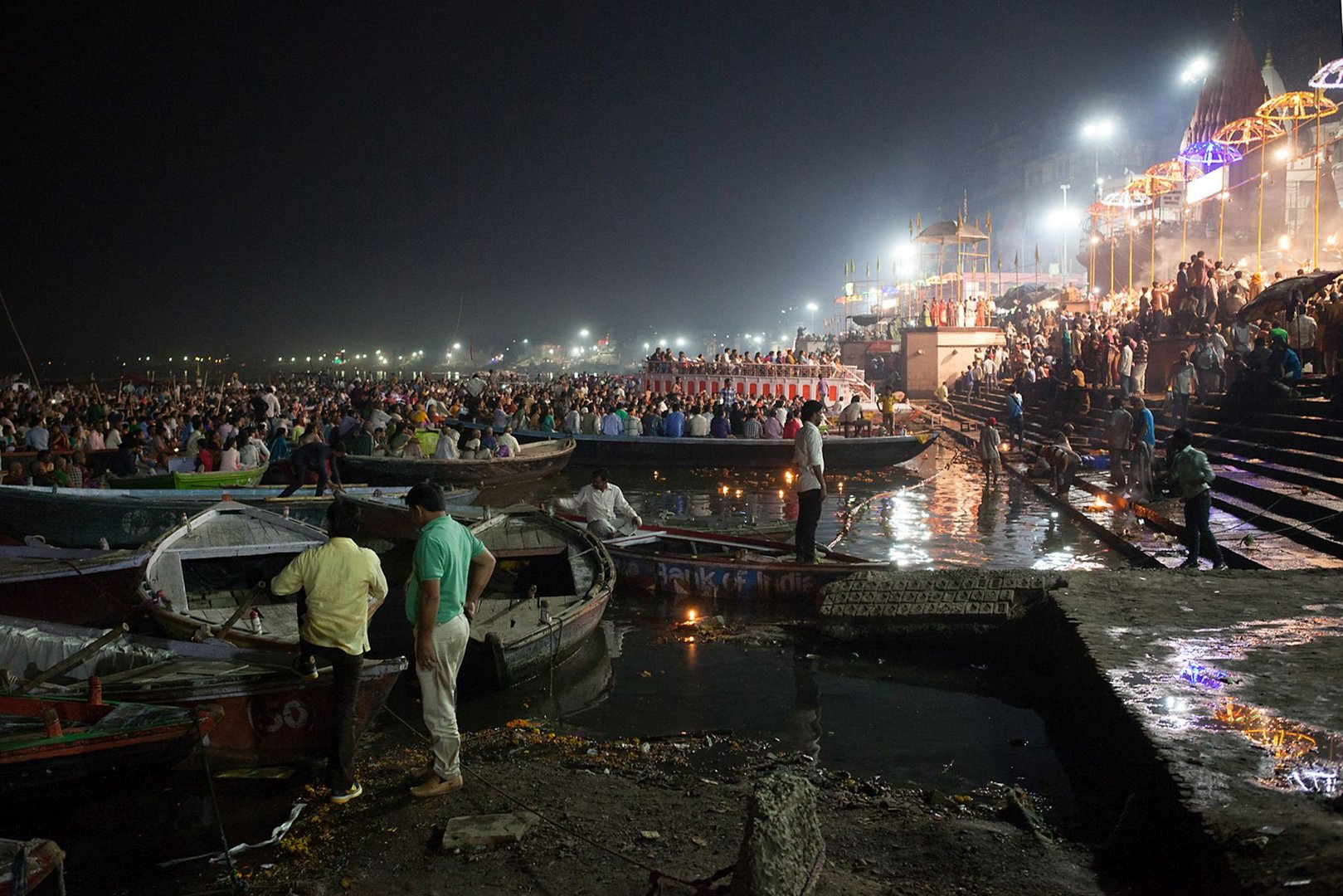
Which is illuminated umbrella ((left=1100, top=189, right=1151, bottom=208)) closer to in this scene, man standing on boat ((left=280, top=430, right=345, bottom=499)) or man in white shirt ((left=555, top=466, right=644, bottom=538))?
man in white shirt ((left=555, top=466, right=644, bottom=538))

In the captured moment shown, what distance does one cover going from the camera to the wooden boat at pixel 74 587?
9469mm

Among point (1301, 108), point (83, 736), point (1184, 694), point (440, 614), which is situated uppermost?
point (1301, 108)

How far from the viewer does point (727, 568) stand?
34.7 feet

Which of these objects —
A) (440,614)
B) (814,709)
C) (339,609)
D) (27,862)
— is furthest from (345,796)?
(814,709)

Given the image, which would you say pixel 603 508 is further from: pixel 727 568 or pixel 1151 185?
pixel 1151 185

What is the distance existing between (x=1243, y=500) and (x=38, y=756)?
1471cm

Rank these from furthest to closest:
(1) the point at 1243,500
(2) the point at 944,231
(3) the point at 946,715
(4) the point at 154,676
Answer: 1. (2) the point at 944,231
2. (1) the point at 1243,500
3. (3) the point at 946,715
4. (4) the point at 154,676

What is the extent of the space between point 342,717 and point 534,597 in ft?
12.2

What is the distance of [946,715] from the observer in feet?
24.8

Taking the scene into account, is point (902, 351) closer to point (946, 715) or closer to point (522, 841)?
point (946, 715)

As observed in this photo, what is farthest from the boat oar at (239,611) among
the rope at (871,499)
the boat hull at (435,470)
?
the boat hull at (435,470)

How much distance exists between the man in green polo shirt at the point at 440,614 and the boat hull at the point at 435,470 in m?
13.9

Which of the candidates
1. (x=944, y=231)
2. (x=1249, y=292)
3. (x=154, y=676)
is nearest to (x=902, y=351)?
(x=944, y=231)

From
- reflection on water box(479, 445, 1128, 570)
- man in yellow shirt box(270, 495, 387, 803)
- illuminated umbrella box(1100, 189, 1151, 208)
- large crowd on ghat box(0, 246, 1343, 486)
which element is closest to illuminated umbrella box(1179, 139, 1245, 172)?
large crowd on ghat box(0, 246, 1343, 486)
